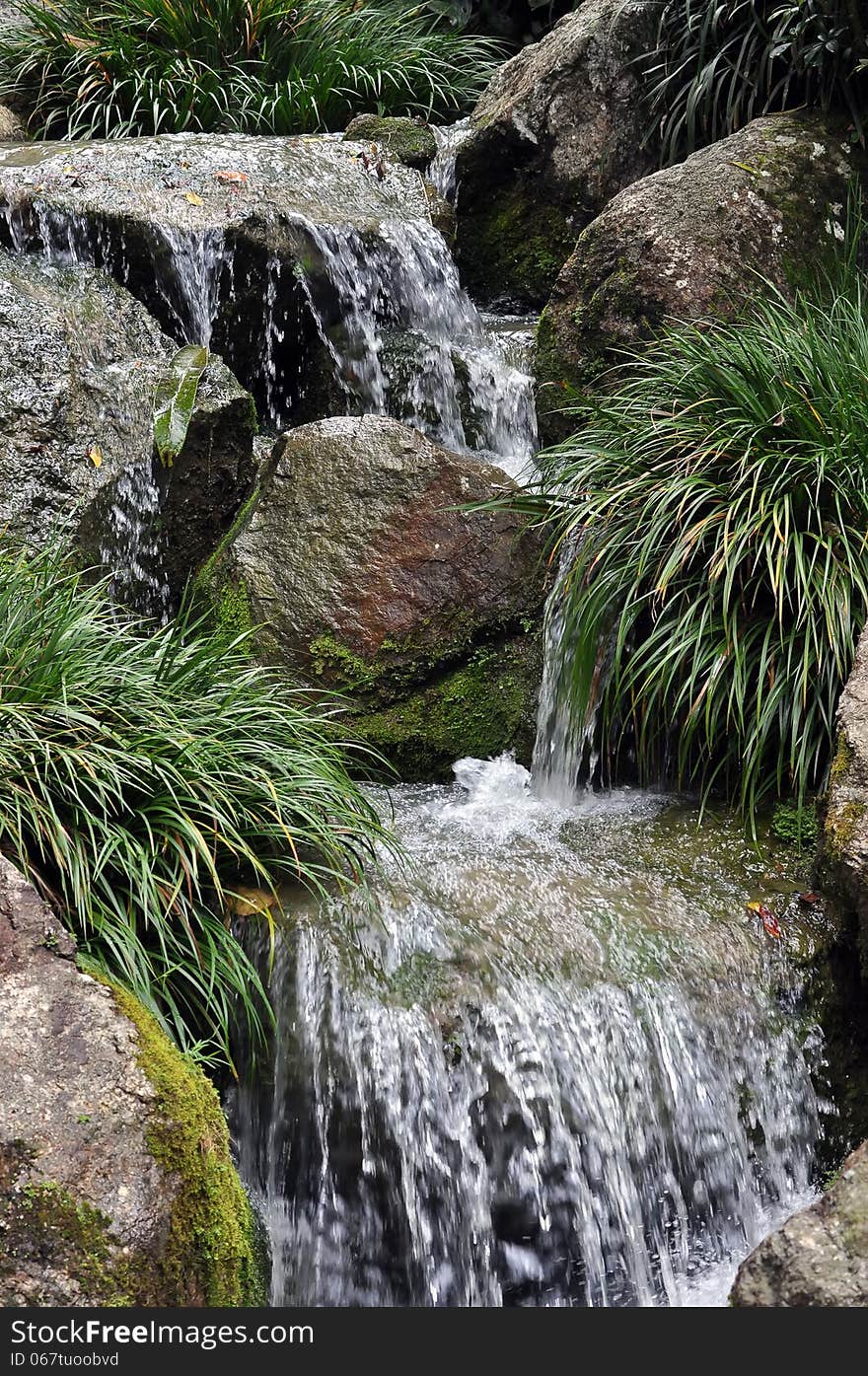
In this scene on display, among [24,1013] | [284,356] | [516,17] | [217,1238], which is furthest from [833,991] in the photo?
[516,17]

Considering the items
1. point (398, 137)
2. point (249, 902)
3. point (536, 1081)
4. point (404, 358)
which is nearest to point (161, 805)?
point (249, 902)

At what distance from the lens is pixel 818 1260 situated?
2.29m

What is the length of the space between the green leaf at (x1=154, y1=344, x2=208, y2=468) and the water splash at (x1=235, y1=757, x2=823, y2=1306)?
2303 mm

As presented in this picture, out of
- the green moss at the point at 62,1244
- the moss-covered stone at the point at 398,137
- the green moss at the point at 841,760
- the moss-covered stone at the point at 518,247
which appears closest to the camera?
the green moss at the point at 62,1244

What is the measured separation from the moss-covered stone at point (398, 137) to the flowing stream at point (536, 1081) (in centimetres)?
475

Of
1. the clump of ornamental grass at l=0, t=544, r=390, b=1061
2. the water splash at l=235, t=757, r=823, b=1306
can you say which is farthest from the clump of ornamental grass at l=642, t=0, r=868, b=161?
the water splash at l=235, t=757, r=823, b=1306

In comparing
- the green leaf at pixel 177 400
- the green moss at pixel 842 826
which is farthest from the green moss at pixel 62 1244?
the green leaf at pixel 177 400

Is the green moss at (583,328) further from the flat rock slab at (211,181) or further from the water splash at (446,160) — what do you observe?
the water splash at (446,160)

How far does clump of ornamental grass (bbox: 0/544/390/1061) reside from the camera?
3219mm

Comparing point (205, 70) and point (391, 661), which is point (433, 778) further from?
point (205, 70)

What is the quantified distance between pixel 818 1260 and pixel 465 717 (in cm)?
272

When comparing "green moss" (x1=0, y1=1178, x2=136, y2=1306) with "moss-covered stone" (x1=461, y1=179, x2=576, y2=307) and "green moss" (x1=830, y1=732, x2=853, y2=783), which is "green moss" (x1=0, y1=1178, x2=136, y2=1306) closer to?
"green moss" (x1=830, y1=732, x2=853, y2=783)

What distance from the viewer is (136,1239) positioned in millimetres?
2463

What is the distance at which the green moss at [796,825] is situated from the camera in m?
3.97
